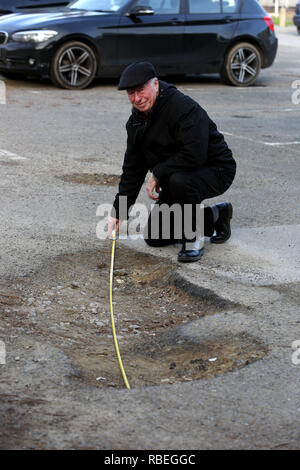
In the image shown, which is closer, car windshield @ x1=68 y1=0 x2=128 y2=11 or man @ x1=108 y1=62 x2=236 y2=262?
Answer: man @ x1=108 y1=62 x2=236 y2=262

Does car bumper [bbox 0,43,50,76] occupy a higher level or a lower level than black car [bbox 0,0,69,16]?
lower

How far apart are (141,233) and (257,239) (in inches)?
36.0

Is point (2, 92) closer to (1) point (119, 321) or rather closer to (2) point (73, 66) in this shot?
(2) point (73, 66)

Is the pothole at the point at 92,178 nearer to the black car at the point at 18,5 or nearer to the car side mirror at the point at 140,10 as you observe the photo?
the car side mirror at the point at 140,10

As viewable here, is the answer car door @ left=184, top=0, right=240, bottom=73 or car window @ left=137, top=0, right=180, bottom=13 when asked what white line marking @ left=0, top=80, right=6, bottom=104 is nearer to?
car window @ left=137, top=0, right=180, bottom=13

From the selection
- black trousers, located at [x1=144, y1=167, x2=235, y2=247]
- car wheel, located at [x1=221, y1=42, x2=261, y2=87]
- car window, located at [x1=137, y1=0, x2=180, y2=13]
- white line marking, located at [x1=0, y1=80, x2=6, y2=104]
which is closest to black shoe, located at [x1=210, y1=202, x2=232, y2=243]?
black trousers, located at [x1=144, y1=167, x2=235, y2=247]

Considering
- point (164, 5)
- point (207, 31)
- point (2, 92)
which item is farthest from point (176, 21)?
point (2, 92)

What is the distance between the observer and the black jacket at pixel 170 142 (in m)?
5.51

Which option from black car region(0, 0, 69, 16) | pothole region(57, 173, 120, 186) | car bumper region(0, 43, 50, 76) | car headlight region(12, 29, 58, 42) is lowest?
pothole region(57, 173, 120, 186)

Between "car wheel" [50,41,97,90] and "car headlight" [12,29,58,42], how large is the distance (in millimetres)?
284

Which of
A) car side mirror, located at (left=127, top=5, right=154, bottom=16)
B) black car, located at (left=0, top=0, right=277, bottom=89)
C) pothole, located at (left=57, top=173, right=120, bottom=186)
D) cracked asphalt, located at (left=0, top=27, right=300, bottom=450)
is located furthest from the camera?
car side mirror, located at (left=127, top=5, right=154, bottom=16)

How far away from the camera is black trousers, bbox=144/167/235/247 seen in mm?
5676

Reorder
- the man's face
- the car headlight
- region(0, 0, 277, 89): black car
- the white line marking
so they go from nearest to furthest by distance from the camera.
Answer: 1. the man's face
2. the white line marking
3. the car headlight
4. region(0, 0, 277, 89): black car

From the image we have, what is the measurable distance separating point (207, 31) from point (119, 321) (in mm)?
9685
